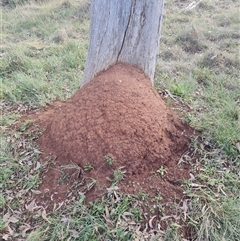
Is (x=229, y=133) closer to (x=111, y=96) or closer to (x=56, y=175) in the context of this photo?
(x=111, y=96)

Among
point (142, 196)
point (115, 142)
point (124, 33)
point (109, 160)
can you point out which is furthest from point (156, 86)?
point (142, 196)

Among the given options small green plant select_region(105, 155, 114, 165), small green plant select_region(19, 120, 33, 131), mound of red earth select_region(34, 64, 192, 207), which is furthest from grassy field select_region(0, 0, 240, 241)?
small green plant select_region(105, 155, 114, 165)

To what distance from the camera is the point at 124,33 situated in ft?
8.95

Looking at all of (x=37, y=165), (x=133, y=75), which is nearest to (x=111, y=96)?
(x=133, y=75)

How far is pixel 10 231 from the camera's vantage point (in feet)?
7.59

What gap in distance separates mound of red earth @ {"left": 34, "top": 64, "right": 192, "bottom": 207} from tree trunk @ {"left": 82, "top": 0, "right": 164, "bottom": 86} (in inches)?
3.7

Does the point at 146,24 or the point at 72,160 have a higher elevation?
the point at 146,24

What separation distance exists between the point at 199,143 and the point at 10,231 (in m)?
1.55

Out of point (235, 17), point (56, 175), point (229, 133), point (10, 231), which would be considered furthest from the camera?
point (235, 17)

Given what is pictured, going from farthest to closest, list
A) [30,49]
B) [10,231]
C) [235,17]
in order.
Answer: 1. [235,17]
2. [30,49]
3. [10,231]

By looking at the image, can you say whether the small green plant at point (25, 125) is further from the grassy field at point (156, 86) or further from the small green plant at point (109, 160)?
the small green plant at point (109, 160)

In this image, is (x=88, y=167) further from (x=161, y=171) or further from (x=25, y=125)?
(x=25, y=125)

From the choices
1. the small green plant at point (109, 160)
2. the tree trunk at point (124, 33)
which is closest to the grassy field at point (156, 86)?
the small green plant at point (109, 160)

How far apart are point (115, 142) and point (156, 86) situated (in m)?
1.35
